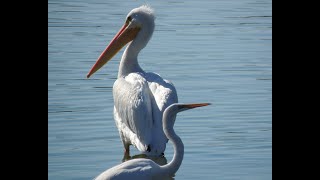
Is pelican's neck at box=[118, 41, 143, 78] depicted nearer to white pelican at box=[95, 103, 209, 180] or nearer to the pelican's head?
the pelican's head

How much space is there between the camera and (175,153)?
6.55 meters

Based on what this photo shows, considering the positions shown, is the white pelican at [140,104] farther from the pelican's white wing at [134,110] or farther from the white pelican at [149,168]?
the white pelican at [149,168]

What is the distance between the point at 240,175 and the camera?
7199 mm

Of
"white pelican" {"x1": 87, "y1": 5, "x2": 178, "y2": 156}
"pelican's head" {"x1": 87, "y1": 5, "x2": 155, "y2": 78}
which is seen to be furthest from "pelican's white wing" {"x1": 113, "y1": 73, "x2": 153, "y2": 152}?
"pelican's head" {"x1": 87, "y1": 5, "x2": 155, "y2": 78}

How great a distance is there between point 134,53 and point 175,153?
252cm

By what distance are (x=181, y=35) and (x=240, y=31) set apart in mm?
975

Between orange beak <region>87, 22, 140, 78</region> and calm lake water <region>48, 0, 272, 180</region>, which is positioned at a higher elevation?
orange beak <region>87, 22, 140, 78</region>

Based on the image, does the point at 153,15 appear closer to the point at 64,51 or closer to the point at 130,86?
the point at 130,86

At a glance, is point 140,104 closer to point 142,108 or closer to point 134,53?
point 142,108

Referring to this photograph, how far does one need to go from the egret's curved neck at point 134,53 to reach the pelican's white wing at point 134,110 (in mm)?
435

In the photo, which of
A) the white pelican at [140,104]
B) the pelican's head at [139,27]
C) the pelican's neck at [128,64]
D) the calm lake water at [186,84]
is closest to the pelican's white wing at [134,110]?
the white pelican at [140,104]

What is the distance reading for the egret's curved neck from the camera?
8.77 metres

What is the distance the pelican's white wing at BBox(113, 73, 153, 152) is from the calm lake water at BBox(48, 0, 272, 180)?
0.24 m

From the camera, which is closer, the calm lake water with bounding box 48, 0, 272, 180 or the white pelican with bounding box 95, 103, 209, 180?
the white pelican with bounding box 95, 103, 209, 180
